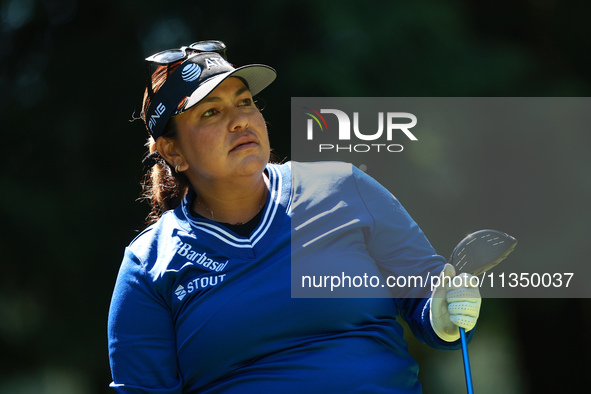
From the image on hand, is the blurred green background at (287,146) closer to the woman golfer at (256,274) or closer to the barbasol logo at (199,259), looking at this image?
the woman golfer at (256,274)

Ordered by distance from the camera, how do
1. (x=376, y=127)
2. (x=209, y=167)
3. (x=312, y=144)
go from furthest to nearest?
(x=376, y=127) → (x=312, y=144) → (x=209, y=167)

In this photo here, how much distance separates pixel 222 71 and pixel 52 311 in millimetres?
2265

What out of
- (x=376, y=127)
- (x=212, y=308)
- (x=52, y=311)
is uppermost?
(x=376, y=127)

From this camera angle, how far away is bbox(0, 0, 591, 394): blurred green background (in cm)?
294

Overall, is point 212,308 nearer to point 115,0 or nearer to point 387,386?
point 387,386

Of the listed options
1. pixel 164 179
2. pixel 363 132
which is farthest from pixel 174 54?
pixel 363 132

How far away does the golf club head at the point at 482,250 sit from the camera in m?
1.41

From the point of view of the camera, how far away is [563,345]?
10.7ft

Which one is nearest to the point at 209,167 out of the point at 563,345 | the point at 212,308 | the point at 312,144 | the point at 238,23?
the point at 212,308

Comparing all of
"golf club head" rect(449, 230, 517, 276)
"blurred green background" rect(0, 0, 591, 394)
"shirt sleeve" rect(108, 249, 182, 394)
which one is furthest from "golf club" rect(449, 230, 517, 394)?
"blurred green background" rect(0, 0, 591, 394)

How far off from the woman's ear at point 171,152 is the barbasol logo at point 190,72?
0.18 m

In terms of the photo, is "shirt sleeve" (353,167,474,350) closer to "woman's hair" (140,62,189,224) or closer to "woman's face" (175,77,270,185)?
"woman's face" (175,77,270,185)

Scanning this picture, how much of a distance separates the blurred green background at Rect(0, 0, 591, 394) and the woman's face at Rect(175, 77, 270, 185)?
1.38 meters

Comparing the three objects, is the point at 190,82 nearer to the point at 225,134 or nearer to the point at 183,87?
the point at 183,87
